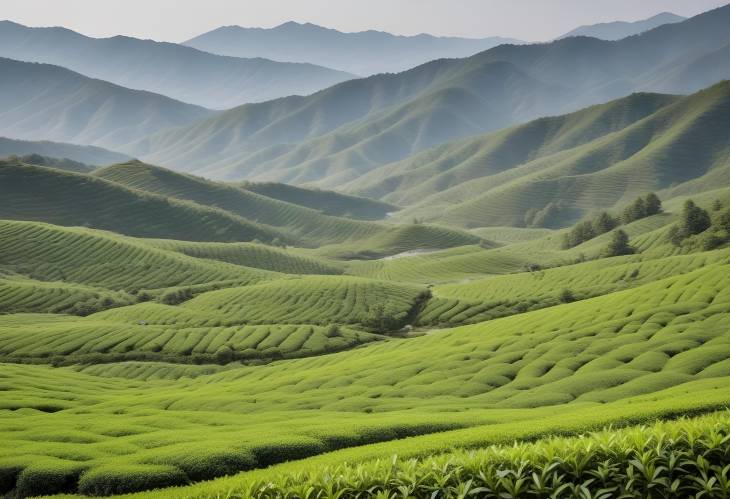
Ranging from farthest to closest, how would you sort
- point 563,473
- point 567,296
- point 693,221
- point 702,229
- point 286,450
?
point 693,221, point 702,229, point 567,296, point 286,450, point 563,473

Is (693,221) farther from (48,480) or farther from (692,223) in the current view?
(48,480)

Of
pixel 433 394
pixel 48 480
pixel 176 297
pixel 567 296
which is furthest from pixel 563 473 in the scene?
pixel 176 297

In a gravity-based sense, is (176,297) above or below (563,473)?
below

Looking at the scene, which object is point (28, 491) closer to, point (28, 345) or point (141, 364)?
point (141, 364)

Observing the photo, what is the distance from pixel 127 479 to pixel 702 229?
20879 cm

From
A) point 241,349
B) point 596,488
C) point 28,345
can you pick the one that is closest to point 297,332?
point 241,349

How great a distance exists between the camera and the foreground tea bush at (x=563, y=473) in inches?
717

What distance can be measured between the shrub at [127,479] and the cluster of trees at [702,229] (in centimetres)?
18726

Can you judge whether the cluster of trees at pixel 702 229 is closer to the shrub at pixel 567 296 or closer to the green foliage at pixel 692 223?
the green foliage at pixel 692 223

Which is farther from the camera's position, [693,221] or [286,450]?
[693,221]

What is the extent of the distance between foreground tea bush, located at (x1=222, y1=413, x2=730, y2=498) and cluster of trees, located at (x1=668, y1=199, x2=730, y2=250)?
18322cm

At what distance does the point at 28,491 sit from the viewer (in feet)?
91.8

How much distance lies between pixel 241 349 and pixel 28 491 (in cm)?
9208

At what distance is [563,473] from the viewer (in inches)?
756
